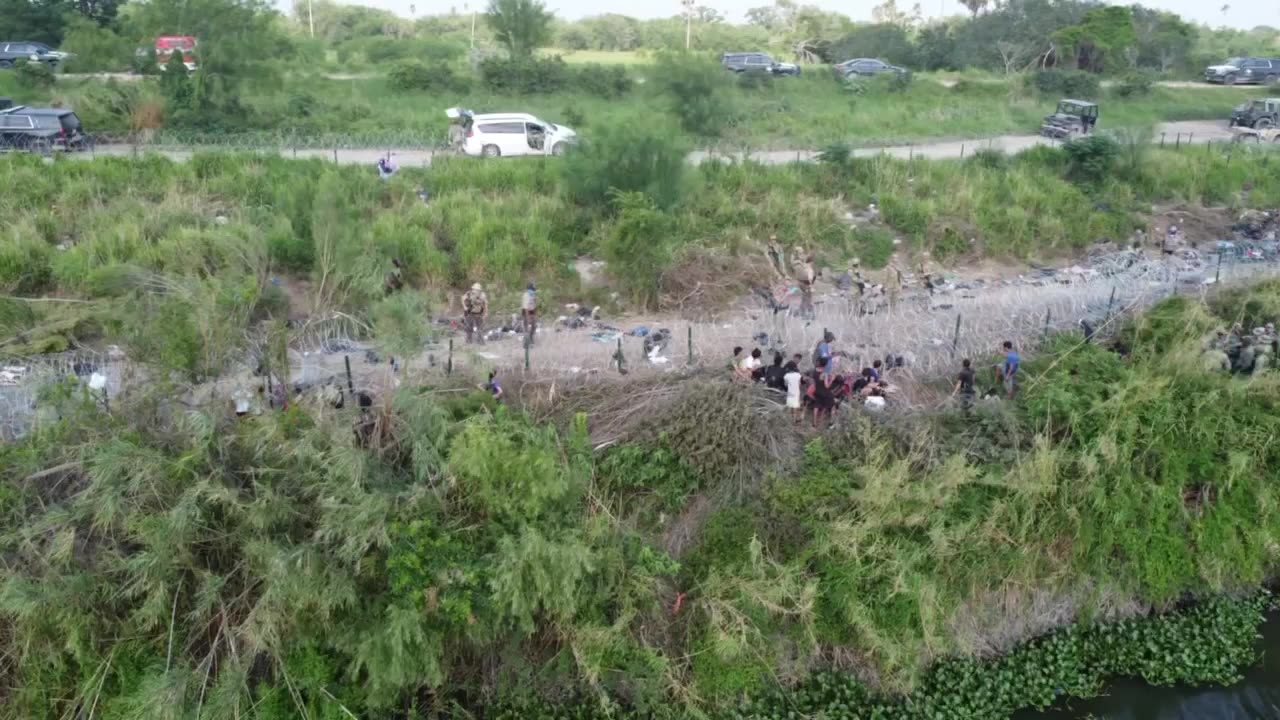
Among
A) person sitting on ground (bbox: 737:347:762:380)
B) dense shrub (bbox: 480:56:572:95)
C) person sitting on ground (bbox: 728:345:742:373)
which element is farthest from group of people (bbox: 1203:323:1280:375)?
dense shrub (bbox: 480:56:572:95)

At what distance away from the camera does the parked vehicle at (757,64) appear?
111 ft

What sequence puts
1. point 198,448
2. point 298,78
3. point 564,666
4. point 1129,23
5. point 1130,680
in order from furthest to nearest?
point 1129,23
point 298,78
point 1130,680
point 564,666
point 198,448

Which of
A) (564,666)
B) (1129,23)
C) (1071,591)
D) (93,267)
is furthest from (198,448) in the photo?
(1129,23)

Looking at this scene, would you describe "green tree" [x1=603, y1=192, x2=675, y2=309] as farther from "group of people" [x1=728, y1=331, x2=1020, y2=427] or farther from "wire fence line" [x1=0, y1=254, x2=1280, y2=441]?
"group of people" [x1=728, y1=331, x2=1020, y2=427]

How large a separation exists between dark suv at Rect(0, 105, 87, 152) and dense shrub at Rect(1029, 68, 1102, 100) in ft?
95.0

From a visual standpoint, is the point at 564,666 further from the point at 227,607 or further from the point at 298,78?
the point at 298,78

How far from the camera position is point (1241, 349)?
39.1ft

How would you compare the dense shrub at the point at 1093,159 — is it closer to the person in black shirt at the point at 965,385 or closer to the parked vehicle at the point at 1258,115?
the parked vehicle at the point at 1258,115

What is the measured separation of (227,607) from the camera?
8312 mm

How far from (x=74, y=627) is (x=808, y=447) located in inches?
273

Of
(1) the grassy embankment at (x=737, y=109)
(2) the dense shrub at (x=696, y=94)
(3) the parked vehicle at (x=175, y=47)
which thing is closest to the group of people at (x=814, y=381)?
(1) the grassy embankment at (x=737, y=109)

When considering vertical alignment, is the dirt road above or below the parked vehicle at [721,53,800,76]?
below

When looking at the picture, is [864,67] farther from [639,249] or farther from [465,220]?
[639,249]

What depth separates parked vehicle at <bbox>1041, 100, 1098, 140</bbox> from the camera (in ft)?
83.0
